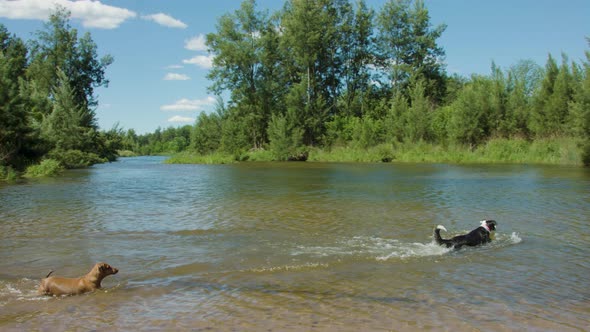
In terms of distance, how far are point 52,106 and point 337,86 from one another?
3958 cm

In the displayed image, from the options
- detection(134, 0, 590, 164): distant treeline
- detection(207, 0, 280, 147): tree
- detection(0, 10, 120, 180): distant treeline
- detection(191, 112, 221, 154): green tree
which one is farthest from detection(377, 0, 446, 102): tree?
detection(0, 10, 120, 180): distant treeline

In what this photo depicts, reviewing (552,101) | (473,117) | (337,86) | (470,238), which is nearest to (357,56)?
(337,86)

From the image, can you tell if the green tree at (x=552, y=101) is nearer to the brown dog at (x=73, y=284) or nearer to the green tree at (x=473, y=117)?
the green tree at (x=473, y=117)

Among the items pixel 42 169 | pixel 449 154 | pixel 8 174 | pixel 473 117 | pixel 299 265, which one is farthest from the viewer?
pixel 473 117

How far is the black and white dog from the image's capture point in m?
9.23

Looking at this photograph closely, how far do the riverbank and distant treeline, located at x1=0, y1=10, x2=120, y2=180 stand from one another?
41.0ft

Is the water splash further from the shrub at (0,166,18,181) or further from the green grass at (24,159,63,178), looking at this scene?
the green grass at (24,159,63,178)

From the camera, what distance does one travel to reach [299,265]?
8.40m

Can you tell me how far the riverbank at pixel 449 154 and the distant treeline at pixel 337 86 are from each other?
1.31 metres

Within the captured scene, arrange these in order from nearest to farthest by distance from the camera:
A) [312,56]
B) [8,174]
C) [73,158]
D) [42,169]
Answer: [8,174], [42,169], [73,158], [312,56]

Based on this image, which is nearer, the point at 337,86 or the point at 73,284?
the point at 73,284

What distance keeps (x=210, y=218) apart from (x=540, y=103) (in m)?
41.2

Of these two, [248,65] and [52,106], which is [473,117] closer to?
[248,65]

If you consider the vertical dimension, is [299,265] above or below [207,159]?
below
